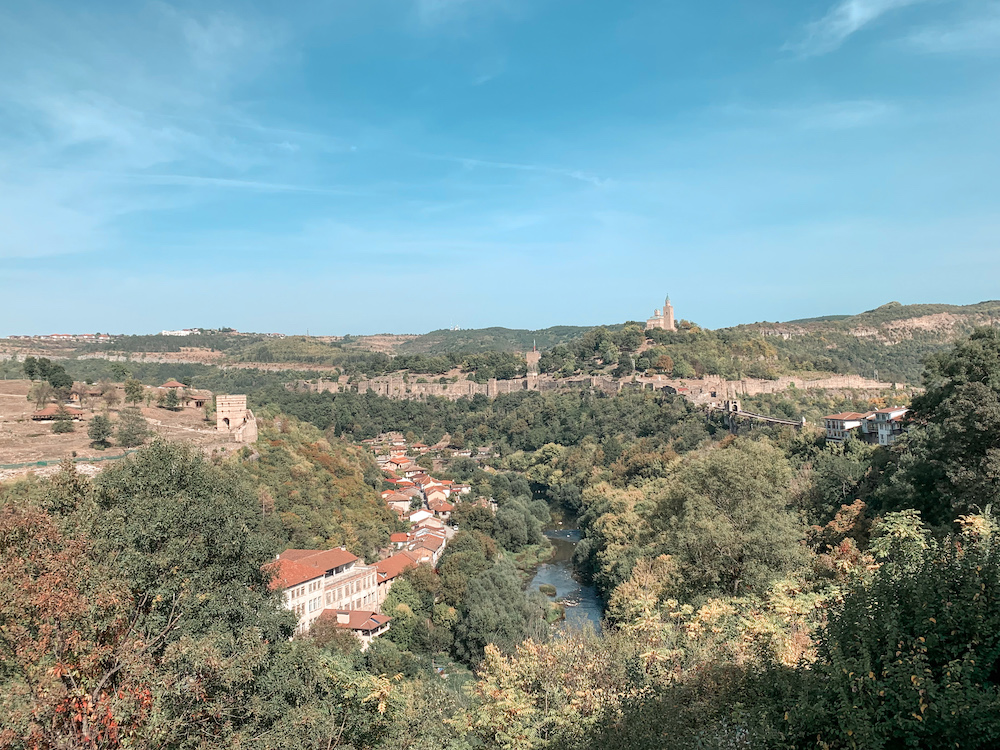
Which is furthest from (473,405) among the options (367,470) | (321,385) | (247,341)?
(247,341)

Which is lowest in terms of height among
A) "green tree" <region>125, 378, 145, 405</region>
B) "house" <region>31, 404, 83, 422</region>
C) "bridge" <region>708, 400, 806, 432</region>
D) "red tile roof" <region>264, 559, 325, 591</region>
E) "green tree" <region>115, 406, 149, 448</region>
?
"red tile roof" <region>264, 559, 325, 591</region>

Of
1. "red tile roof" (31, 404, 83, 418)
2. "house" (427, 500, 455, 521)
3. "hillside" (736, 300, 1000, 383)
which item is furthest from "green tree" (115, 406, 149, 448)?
"hillside" (736, 300, 1000, 383)

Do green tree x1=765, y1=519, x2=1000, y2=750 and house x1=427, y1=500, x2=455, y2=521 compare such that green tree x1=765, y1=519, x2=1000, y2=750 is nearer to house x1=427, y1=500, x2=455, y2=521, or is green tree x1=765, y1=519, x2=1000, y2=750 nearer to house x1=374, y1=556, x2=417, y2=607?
house x1=374, y1=556, x2=417, y2=607

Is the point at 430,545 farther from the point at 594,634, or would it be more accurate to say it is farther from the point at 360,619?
the point at 594,634

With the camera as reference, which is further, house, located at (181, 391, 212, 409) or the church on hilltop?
the church on hilltop

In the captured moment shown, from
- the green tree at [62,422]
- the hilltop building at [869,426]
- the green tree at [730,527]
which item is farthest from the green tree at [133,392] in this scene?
the hilltop building at [869,426]

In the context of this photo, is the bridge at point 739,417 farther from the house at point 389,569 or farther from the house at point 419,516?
the house at point 389,569
